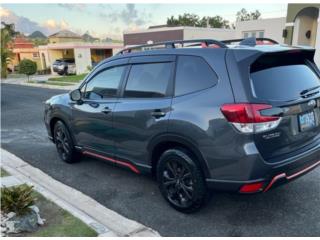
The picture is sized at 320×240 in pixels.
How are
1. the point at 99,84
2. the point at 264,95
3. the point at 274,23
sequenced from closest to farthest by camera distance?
the point at 264,95 < the point at 99,84 < the point at 274,23

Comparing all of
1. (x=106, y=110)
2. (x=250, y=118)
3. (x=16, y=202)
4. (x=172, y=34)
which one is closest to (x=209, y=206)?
(x=250, y=118)

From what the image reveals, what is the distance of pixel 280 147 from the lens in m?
2.87

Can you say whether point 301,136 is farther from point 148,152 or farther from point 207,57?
point 148,152

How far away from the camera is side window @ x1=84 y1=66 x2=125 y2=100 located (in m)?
4.06

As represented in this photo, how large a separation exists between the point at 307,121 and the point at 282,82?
0.51 metres

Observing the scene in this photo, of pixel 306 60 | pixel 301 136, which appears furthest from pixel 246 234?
pixel 306 60

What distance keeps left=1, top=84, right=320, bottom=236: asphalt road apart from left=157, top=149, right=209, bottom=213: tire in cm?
16

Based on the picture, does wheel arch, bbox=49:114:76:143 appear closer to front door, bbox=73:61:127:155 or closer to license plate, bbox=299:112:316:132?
front door, bbox=73:61:127:155

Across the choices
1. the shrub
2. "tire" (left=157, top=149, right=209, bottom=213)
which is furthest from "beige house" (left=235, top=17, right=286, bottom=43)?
the shrub

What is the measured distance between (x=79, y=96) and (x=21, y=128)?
475 cm

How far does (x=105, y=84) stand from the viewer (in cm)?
427

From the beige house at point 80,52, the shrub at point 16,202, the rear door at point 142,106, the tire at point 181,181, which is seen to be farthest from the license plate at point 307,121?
the beige house at point 80,52

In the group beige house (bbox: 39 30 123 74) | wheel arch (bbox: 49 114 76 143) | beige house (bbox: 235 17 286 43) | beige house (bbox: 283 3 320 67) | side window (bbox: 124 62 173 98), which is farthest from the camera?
beige house (bbox: 39 30 123 74)

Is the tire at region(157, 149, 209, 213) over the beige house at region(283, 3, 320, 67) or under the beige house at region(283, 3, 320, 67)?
under
